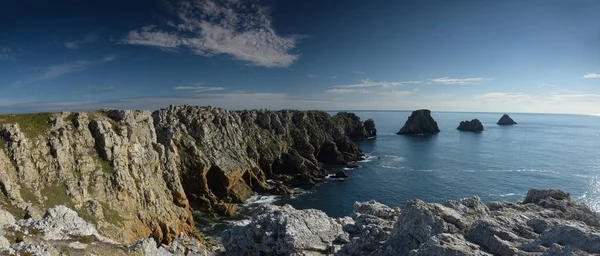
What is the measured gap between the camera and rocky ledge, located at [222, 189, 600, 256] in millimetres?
19581

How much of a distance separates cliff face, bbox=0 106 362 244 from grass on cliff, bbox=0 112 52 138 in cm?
12

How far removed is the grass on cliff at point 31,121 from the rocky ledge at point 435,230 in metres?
36.8

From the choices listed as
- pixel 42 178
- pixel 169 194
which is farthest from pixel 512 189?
pixel 42 178

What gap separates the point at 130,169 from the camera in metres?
53.7

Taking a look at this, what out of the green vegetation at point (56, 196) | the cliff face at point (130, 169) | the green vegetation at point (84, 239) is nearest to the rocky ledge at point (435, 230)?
the green vegetation at point (84, 239)

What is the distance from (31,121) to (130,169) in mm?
16040

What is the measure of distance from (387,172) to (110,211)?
284ft

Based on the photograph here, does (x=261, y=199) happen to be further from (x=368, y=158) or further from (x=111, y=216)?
(x=368, y=158)

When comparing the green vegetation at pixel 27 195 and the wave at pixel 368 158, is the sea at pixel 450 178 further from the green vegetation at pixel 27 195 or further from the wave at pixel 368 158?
the green vegetation at pixel 27 195

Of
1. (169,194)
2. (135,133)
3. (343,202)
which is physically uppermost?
(135,133)

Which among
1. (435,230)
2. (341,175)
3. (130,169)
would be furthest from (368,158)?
(435,230)

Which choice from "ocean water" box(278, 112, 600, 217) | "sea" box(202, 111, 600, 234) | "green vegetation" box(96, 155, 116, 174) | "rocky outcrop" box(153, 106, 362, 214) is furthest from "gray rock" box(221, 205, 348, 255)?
"ocean water" box(278, 112, 600, 217)

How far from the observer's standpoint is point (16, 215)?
35.9 meters

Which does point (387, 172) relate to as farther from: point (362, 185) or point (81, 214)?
point (81, 214)
